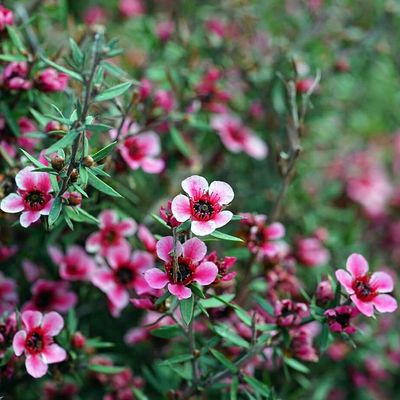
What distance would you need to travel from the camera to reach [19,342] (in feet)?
4.02

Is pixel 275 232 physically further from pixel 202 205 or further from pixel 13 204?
pixel 13 204

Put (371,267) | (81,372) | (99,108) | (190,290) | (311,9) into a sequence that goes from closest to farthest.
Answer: (190,290)
(81,372)
(99,108)
(371,267)
(311,9)

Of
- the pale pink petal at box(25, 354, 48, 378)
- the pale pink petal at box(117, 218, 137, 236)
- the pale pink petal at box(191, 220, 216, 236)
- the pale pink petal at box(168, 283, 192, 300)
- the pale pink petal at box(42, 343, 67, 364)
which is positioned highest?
the pale pink petal at box(191, 220, 216, 236)

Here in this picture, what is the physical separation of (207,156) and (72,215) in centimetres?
98

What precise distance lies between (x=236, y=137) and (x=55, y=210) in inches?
38.3

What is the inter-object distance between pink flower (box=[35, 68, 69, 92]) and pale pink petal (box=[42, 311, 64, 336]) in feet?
1.84

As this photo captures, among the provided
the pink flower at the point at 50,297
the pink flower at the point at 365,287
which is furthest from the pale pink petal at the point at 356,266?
the pink flower at the point at 50,297

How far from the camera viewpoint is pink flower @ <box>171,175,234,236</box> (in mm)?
1146

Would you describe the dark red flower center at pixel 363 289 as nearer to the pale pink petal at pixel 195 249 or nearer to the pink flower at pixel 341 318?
the pink flower at pixel 341 318

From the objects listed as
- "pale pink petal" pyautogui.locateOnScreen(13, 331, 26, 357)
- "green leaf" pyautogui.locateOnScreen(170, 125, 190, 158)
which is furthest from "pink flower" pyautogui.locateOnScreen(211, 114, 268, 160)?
"pale pink petal" pyautogui.locateOnScreen(13, 331, 26, 357)

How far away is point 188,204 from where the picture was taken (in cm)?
118

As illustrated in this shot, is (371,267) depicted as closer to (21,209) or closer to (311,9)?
(311,9)

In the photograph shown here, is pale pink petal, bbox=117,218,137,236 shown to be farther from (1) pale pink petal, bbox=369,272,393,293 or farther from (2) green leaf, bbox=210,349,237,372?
(1) pale pink petal, bbox=369,272,393,293

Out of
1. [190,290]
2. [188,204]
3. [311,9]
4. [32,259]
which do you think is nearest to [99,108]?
[32,259]
